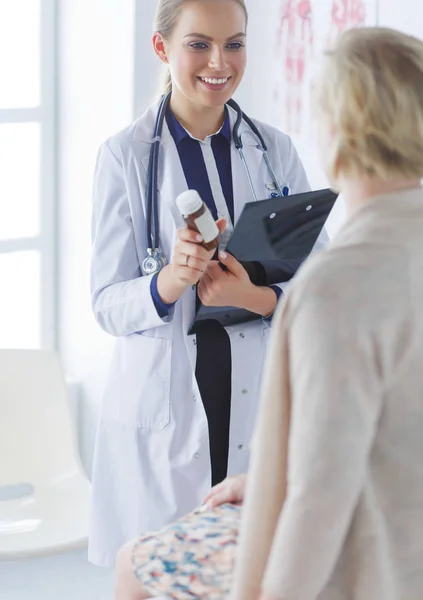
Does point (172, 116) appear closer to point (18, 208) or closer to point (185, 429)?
point (185, 429)

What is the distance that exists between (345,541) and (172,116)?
1.16 metres

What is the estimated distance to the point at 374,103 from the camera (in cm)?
108

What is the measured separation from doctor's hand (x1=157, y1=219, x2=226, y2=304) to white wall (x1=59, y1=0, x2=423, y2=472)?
1.10 metres

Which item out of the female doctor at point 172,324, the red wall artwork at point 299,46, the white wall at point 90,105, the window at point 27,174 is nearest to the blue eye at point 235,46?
the female doctor at point 172,324

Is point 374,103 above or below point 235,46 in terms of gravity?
below

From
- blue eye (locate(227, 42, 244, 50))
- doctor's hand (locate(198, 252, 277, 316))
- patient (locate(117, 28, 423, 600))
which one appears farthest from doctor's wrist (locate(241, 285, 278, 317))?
patient (locate(117, 28, 423, 600))

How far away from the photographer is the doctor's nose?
195cm

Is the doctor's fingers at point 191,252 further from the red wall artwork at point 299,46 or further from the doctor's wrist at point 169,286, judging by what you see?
the red wall artwork at point 299,46

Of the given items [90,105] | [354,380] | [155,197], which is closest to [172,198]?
[155,197]

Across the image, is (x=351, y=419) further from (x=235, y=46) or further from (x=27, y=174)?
(x=27, y=174)

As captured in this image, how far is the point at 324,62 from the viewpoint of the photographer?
114 centimetres

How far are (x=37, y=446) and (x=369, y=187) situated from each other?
1717 millimetres

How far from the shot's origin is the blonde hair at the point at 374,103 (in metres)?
1.08

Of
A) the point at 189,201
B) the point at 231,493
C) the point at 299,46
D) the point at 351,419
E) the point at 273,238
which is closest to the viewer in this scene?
the point at 351,419
